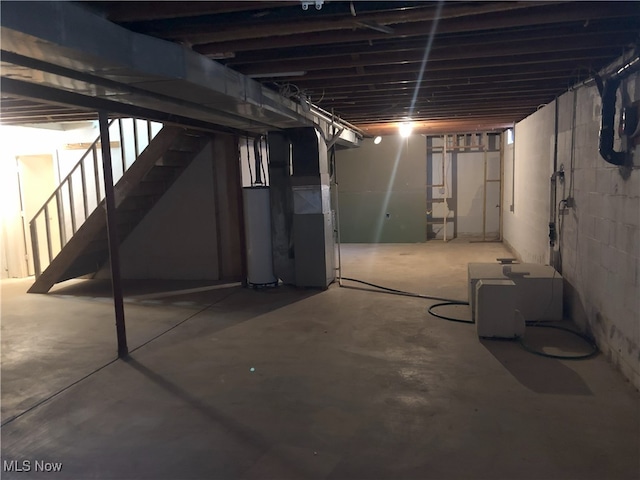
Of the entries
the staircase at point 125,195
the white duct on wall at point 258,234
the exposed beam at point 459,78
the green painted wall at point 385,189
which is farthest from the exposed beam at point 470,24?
the green painted wall at point 385,189

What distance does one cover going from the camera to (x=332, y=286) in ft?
19.5

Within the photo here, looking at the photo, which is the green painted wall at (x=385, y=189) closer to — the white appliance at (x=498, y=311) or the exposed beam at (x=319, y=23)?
the white appliance at (x=498, y=311)

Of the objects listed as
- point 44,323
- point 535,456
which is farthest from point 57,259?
point 535,456

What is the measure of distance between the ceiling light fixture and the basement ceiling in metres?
2.55

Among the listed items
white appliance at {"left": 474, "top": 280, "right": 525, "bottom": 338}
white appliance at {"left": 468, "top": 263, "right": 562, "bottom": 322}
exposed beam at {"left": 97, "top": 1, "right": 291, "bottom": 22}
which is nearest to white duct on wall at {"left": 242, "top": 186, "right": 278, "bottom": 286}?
white appliance at {"left": 468, "top": 263, "right": 562, "bottom": 322}

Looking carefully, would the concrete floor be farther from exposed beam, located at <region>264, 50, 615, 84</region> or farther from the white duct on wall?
exposed beam, located at <region>264, 50, 615, 84</region>

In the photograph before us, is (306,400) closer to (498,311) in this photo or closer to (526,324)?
(498,311)

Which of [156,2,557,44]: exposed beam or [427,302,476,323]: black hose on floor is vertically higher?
[156,2,557,44]: exposed beam

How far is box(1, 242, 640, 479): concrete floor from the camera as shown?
2283 mm

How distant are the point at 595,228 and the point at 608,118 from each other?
892mm

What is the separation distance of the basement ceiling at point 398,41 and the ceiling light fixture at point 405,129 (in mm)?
2551

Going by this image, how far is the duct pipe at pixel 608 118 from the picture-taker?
10.5 ft

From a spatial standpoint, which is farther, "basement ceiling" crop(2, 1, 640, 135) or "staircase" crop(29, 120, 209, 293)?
"staircase" crop(29, 120, 209, 293)

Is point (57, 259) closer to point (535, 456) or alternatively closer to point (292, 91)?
point (292, 91)
